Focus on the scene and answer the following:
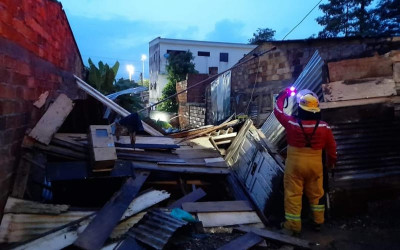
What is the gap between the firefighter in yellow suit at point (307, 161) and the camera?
138 inches

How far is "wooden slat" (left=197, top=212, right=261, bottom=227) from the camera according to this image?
3463 mm

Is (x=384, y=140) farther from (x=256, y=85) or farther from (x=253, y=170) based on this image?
(x=256, y=85)

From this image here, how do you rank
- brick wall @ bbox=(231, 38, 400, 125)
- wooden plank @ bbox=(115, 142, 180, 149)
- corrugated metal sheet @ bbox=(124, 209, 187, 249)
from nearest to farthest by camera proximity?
corrugated metal sheet @ bbox=(124, 209, 187, 249) < wooden plank @ bbox=(115, 142, 180, 149) < brick wall @ bbox=(231, 38, 400, 125)

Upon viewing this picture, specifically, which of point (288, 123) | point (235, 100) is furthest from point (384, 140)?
point (235, 100)

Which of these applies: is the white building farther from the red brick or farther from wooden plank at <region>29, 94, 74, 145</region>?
the red brick

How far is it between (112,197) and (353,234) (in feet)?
9.35

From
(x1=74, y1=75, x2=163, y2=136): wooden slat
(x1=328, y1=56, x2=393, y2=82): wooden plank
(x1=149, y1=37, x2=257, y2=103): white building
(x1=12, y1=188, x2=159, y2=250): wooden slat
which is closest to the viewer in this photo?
(x1=12, y1=188, x2=159, y2=250): wooden slat

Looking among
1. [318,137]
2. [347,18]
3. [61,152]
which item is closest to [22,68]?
[61,152]

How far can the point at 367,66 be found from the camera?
373 centimetres

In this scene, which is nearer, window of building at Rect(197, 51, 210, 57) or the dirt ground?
the dirt ground

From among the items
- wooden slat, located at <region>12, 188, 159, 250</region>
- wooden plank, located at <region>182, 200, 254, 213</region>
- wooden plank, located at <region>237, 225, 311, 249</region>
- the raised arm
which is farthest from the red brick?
the raised arm

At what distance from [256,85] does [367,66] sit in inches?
215

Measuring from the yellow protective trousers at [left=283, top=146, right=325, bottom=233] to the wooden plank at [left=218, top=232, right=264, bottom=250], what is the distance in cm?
66

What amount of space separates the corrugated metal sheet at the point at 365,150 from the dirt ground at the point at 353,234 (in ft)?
1.36
